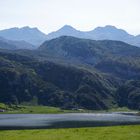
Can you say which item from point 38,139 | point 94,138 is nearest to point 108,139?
point 94,138

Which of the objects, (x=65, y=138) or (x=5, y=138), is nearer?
(x=65, y=138)

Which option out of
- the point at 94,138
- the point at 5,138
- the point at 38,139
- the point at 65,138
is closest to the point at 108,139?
the point at 94,138

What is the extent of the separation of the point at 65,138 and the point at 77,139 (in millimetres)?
3240

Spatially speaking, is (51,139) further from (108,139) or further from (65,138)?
(108,139)

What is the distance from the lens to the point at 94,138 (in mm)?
76125

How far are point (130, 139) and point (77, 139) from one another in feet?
36.8

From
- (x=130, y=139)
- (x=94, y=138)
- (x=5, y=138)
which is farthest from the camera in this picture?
(x=5, y=138)

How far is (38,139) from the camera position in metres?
76.4

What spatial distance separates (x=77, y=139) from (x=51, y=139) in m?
5.46

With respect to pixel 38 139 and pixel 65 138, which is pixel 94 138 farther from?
pixel 38 139

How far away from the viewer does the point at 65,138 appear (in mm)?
77438

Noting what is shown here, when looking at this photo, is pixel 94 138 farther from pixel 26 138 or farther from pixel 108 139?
pixel 26 138

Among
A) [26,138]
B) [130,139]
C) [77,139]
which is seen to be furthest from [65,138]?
[130,139]

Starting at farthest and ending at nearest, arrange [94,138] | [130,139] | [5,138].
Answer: [5,138], [94,138], [130,139]
